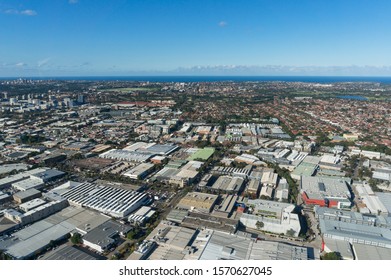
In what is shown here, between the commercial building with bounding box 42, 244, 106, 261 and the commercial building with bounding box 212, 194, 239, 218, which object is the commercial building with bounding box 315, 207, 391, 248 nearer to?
the commercial building with bounding box 212, 194, 239, 218

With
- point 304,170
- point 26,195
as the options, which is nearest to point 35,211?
point 26,195

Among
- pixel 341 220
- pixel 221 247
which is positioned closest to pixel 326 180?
pixel 341 220

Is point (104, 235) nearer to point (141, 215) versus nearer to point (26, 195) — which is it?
point (141, 215)

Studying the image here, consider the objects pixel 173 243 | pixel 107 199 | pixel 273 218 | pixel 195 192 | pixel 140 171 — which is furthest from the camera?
pixel 140 171

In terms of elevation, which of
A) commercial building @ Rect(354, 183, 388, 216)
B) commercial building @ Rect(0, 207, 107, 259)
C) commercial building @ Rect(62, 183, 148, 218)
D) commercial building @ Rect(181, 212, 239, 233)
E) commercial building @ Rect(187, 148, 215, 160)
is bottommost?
commercial building @ Rect(354, 183, 388, 216)

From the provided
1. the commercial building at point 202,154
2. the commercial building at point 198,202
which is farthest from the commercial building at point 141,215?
the commercial building at point 202,154

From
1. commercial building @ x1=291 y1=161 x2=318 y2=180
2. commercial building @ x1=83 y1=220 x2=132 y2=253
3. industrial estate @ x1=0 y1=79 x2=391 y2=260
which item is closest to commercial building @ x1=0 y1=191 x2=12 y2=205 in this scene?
industrial estate @ x1=0 y1=79 x2=391 y2=260

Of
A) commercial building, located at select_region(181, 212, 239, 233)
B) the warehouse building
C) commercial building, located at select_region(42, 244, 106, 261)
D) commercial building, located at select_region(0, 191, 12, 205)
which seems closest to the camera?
commercial building, located at select_region(42, 244, 106, 261)
